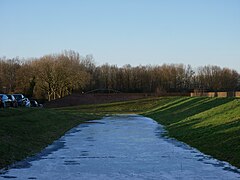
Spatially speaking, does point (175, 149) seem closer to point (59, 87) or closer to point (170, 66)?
point (59, 87)

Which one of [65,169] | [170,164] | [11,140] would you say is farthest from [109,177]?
[11,140]

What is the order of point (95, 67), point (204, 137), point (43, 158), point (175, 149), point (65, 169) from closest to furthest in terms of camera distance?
point (65, 169), point (43, 158), point (175, 149), point (204, 137), point (95, 67)

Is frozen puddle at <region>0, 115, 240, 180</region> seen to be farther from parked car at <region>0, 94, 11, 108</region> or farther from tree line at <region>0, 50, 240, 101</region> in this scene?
tree line at <region>0, 50, 240, 101</region>

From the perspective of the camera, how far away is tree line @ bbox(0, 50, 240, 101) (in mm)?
99125

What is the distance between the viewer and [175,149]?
1714 centimetres

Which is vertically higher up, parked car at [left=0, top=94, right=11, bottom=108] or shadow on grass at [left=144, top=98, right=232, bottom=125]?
parked car at [left=0, top=94, right=11, bottom=108]

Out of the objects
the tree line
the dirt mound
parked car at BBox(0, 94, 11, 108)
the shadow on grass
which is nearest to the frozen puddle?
the shadow on grass

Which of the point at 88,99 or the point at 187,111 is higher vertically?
the point at 88,99

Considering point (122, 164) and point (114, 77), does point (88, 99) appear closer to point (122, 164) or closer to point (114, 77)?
point (114, 77)

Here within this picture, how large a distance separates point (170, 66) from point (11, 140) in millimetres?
124873

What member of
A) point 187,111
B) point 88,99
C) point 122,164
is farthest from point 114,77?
point 122,164

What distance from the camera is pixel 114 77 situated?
134000 mm

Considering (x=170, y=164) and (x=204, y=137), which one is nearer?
(x=170, y=164)

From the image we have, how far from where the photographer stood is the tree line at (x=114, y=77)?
325ft
